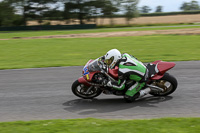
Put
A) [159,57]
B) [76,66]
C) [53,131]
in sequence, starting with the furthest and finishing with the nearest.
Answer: [159,57]
[76,66]
[53,131]

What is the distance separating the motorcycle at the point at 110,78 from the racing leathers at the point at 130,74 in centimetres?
12

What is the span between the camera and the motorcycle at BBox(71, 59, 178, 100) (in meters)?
7.06

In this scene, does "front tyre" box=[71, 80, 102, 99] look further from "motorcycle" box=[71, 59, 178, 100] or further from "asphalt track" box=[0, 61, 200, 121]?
"asphalt track" box=[0, 61, 200, 121]

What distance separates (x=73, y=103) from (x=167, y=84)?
262 cm

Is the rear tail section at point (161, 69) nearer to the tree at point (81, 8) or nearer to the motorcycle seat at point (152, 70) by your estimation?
the motorcycle seat at point (152, 70)

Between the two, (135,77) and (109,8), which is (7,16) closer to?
(109,8)

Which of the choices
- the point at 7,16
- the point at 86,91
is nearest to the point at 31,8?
the point at 7,16

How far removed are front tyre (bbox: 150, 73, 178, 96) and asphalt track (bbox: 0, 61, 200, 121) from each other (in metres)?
0.16

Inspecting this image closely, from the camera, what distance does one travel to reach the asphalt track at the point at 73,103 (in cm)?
653

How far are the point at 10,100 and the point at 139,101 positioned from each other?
11.9ft

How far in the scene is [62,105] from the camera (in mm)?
7344

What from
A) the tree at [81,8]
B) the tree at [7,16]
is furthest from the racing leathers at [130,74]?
the tree at [81,8]

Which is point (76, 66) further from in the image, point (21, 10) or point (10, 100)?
point (21, 10)

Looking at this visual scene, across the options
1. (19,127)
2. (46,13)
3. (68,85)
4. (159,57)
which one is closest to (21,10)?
(46,13)
